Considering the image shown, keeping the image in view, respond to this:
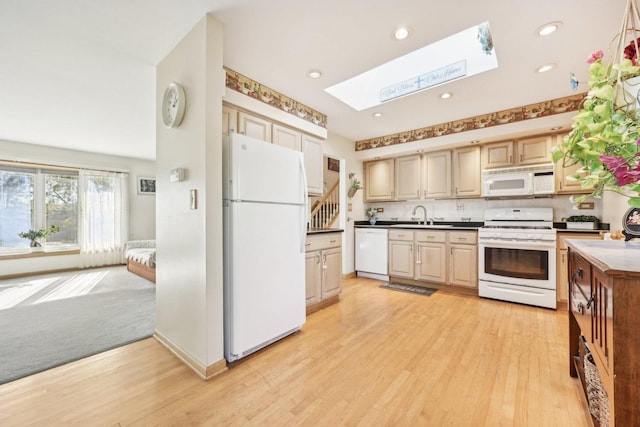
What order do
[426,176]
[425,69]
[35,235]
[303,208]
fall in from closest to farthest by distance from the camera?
[303,208] < [425,69] < [426,176] < [35,235]

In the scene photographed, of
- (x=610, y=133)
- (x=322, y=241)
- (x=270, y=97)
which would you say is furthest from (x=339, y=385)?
(x=270, y=97)

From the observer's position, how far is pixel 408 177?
175 inches

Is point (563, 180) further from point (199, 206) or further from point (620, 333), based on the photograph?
point (199, 206)

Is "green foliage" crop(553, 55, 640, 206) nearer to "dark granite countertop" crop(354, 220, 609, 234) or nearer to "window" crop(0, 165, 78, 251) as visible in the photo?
"dark granite countertop" crop(354, 220, 609, 234)

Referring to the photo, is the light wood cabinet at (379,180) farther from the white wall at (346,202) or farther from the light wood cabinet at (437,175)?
the light wood cabinet at (437,175)

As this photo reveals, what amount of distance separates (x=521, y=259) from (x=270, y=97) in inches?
139

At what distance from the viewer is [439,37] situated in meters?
2.05

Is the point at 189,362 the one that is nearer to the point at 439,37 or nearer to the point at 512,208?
the point at 439,37

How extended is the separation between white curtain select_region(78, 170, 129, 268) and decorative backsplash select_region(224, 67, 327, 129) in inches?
193

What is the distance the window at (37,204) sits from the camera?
473 centimetres

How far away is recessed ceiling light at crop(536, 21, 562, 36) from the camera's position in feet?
6.27

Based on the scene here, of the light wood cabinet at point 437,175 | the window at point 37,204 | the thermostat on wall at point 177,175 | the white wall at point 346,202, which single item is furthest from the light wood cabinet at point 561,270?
the window at point 37,204

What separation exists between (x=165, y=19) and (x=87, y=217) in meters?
5.40

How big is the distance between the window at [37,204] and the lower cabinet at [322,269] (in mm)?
5577
